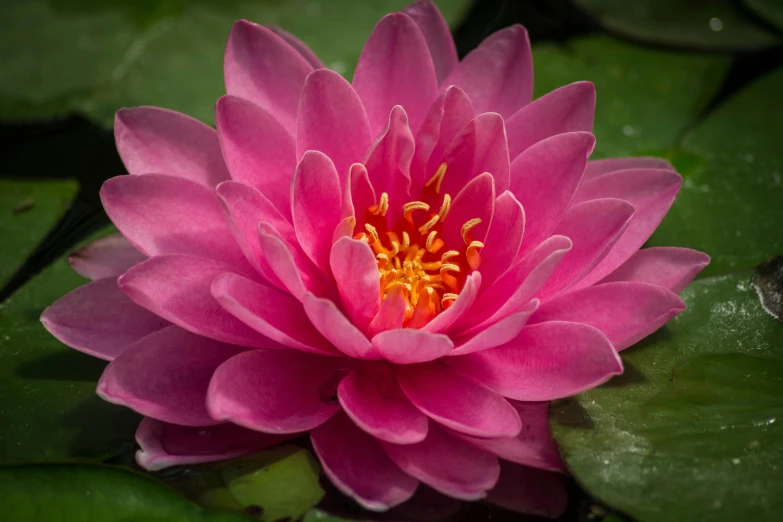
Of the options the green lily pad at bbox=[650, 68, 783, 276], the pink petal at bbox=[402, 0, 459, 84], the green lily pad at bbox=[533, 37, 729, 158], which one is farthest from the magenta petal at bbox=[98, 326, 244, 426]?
the green lily pad at bbox=[533, 37, 729, 158]

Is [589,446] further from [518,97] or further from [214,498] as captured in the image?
[518,97]

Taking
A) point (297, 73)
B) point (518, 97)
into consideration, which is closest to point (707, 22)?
point (518, 97)

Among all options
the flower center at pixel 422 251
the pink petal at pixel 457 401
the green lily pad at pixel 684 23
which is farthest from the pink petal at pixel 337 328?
the green lily pad at pixel 684 23

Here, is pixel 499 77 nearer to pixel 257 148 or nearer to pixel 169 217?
pixel 257 148

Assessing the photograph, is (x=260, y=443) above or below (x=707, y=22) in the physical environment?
below

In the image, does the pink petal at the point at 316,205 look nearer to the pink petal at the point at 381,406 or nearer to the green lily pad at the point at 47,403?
the pink petal at the point at 381,406
